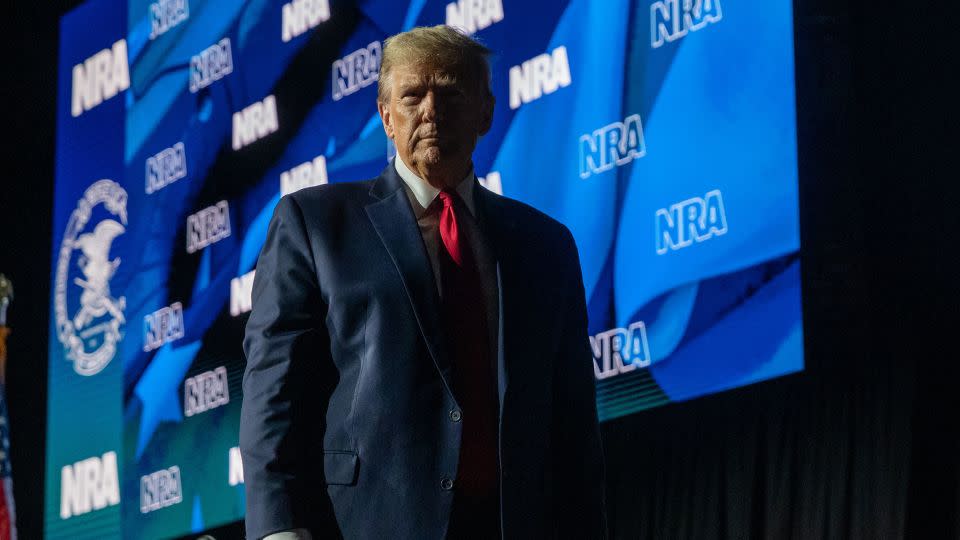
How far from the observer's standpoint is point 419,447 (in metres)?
2.07

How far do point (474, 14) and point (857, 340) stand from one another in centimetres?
163

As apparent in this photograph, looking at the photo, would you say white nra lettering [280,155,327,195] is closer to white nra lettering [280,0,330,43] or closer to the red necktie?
white nra lettering [280,0,330,43]

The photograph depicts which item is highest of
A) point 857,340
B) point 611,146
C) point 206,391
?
point 611,146

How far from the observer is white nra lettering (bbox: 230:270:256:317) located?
555 centimetres

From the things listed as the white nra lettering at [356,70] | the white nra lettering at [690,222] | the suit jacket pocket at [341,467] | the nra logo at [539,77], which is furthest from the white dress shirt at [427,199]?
the white nra lettering at [356,70]

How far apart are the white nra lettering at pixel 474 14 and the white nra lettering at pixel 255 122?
936 millimetres

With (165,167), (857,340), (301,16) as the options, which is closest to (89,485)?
(165,167)

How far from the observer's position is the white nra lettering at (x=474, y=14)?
Answer: 16.1 ft

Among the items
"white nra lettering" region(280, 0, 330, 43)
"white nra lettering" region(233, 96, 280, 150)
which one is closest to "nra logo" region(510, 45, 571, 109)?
"white nra lettering" region(280, 0, 330, 43)

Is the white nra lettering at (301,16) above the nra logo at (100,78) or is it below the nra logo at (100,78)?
below

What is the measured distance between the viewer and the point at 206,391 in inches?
223

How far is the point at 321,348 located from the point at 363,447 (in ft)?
0.53

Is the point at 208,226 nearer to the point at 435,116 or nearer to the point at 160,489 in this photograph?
the point at 160,489

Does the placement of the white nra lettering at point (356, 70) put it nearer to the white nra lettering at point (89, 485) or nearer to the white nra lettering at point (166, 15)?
the white nra lettering at point (166, 15)
